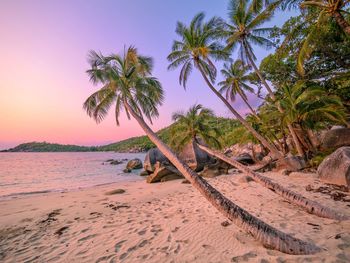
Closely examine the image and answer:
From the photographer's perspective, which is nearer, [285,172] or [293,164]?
[285,172]

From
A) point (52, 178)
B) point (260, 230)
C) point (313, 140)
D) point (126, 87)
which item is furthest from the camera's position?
point (52, 178)

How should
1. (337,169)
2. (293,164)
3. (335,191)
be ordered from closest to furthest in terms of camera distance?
(335,191)
(337,169)
(293,164)

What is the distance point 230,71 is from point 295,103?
505 inches

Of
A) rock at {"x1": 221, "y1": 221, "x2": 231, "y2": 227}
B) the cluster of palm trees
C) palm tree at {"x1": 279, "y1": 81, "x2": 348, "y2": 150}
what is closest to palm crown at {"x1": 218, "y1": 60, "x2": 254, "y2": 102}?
the cluster of palm trees

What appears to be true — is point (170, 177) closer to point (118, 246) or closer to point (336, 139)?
point (118, 246)

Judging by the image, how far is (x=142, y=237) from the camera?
478 cm

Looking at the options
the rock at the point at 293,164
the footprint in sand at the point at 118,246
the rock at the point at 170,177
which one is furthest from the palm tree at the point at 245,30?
the footprint in sand at the point at 118,246

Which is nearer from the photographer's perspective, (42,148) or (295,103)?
(295,103)

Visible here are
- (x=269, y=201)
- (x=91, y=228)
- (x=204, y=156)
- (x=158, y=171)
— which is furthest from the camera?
(x=204, y=156)

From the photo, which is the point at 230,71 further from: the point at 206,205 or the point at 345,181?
the point at 206,205

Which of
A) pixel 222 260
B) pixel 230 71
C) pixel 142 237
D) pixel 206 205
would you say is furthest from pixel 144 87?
pixel 230 71

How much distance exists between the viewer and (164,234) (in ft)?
16.0

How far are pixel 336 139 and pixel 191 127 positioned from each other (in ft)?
40.5

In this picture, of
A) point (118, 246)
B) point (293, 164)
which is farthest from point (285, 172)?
point (118, 246)
